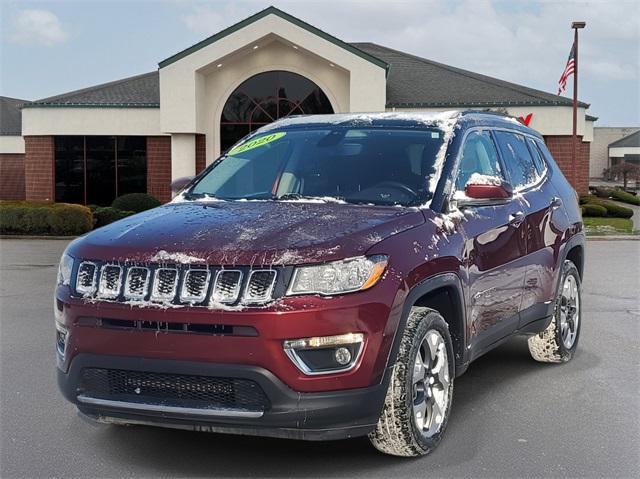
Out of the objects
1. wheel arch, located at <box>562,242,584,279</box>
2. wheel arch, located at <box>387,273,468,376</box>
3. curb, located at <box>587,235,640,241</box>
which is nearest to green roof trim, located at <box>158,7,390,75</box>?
curb, located at <box>587,235,640,241</box>

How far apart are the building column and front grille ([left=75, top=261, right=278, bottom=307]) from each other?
2784cm

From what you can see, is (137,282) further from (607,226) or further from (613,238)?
(607,226)

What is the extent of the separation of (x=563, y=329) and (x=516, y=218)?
158cm

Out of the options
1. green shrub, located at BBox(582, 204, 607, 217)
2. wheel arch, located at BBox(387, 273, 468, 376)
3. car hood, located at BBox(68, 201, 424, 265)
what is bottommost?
green shrub, located at BBox(582, 204, 607, 217)

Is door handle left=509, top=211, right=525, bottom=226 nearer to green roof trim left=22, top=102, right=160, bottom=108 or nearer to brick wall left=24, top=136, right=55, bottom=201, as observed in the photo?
green roof trim left=22, top=102, right=160, bottom=108

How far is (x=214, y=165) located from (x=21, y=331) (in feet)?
12.2

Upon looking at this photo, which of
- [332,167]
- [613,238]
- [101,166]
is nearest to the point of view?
[332,167]

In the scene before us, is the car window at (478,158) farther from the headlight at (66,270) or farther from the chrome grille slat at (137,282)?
the headlight at (66,270)

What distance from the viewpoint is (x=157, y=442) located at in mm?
4977

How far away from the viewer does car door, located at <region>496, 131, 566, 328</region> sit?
629 cm

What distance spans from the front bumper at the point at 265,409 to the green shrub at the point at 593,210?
30.1m

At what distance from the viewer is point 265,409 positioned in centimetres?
409

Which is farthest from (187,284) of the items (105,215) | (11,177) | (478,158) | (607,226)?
(11,177)

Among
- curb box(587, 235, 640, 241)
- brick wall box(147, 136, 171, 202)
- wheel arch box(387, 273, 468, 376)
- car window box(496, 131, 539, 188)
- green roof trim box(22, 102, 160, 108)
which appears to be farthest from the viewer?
brick wall box(147, 136, 171, 202)
